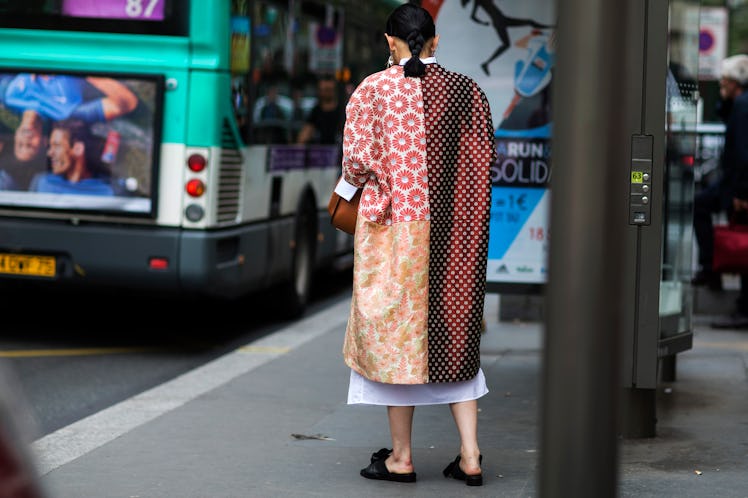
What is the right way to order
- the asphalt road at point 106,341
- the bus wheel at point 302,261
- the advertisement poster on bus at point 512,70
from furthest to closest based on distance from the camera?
the bus wheel at point 302,261
the advertisement poster on bus at point 512,70
the asphalt road at point 106,341

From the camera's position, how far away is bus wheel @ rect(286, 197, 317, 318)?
36.4 ft

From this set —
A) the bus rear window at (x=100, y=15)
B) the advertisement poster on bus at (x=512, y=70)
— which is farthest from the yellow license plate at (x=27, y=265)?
the advertisement poster on bus at (x=512, y=70)

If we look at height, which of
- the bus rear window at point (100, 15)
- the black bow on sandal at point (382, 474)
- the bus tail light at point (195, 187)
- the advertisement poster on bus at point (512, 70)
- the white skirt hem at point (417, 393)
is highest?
the bus rear window at point (100, 15)

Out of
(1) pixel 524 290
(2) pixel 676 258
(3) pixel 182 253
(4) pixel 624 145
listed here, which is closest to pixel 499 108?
(1) pixel 524 290

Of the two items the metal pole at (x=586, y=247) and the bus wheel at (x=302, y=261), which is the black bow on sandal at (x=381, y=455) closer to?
the metal pole at (x=586, y=247)

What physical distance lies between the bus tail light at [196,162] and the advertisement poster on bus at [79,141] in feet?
0.68

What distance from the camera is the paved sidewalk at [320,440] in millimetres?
5469

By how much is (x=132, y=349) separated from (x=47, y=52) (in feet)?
6.69

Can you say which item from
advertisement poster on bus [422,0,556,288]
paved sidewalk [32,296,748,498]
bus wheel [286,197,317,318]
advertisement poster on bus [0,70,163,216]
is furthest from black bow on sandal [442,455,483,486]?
bus wheel [286,197,317,318]

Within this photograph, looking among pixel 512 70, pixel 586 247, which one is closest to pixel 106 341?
pixel 512 70

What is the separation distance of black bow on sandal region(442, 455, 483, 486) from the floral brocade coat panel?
40cm

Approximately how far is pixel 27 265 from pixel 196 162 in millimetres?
1278

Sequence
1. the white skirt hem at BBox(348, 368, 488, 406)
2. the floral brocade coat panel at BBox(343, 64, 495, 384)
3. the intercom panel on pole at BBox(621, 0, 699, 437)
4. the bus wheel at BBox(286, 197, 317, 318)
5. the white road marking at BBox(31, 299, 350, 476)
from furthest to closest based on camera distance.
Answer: the bus wheel at BBox(286, 197, 317, 318) < the white road marking at BBox(31, 299, 350, 476) < the intercom panel on pole at BBox(621, 0, 699, 437) < the white skirt hem at BBox(348, 368, 488, 406) < the floral brocade coat panel at BBox(343, 64, 495, 384)

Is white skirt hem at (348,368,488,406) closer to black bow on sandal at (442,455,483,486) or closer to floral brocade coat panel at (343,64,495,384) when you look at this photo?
floral brocade coat panel at (343,64,495,384)
